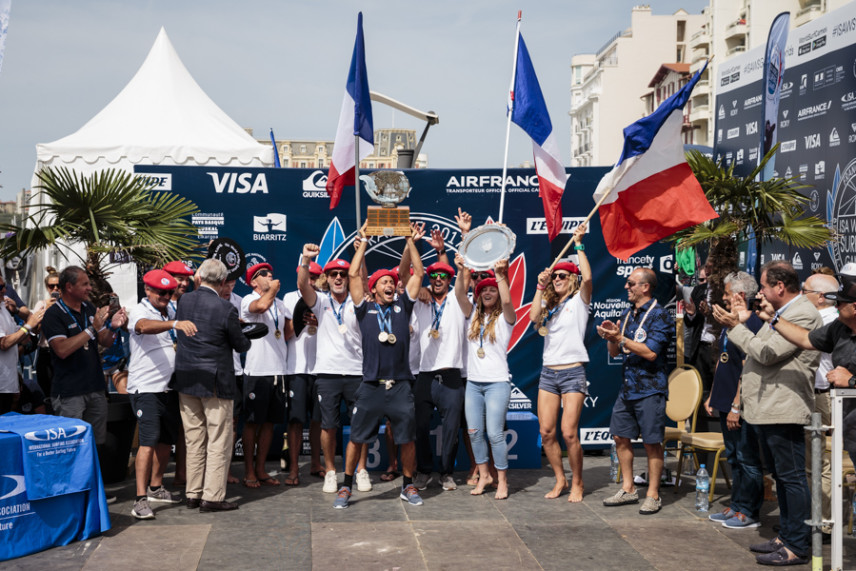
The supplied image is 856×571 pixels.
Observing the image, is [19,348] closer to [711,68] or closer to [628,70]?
[711,68]

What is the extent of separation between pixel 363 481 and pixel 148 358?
207 cm

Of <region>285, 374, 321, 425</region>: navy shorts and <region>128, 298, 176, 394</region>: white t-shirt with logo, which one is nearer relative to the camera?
<region>128, 298, 176, 394</region>: white t-shirt with logo

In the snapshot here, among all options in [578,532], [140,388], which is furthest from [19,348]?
[578,532]

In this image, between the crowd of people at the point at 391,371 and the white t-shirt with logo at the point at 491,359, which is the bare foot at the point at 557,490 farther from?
the white t-shirt with logo at the point at 491,359

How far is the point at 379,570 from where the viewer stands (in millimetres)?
5758

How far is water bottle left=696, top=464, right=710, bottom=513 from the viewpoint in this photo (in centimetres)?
718

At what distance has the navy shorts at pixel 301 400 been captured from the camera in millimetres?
8172

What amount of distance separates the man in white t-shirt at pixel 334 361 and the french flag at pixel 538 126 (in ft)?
7.76

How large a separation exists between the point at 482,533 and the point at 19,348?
4165mm

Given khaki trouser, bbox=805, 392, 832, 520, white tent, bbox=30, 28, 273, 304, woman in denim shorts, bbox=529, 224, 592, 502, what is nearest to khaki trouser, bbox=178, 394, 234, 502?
woman in denim shorts, bbox=529, 224, 592, 502

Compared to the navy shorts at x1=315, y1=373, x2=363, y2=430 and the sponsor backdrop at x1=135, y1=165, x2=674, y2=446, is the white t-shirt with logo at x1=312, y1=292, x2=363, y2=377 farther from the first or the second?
the sponsor backdrop at x1=135, y1=165, x2=674, y2=446

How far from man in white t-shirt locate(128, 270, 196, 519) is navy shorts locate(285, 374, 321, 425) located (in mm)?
1155

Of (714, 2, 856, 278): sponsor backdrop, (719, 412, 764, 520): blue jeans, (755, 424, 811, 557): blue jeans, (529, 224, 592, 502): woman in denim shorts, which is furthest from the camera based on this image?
(714, 2, 856, 278): sponsor backdrop

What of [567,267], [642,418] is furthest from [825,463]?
[567,267]
